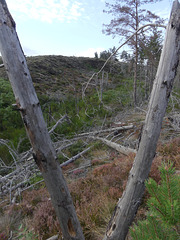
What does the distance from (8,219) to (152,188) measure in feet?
11.3

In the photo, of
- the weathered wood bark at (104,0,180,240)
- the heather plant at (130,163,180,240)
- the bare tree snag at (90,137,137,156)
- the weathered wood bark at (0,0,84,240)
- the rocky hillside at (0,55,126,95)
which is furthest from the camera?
the rocky hillside at (0,55,126,95)

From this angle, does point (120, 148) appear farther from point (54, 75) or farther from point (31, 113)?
point (54, 75)

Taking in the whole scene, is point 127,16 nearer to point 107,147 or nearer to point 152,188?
point 107,147

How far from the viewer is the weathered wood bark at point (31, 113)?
1.15 meters

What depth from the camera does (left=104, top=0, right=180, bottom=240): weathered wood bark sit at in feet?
4.47

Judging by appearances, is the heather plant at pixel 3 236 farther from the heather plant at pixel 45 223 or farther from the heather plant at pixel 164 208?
the heather plant at pixel 164 208

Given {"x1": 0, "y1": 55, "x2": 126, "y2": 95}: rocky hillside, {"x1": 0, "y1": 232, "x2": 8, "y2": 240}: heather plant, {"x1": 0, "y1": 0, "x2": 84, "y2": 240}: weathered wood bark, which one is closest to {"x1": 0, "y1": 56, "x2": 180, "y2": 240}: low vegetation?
{"x1": 0, "y1": 232, "x2": 8, "y2": 240}: heather plant

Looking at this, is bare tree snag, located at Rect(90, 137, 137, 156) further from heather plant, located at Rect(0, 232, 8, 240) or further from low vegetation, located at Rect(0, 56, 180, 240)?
heather plant, located at Rect(0, 232, 8, 240)

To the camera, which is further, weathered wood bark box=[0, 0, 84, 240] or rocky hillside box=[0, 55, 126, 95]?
rocky hillside box=[0, 55, 126, 95]

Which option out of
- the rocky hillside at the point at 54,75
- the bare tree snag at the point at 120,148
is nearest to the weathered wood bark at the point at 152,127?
the bare tree snag at the point at 120,148

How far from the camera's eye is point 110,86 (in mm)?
20094

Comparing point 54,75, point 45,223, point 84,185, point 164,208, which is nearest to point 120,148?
point 84,185

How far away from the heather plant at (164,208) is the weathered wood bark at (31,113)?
78cm

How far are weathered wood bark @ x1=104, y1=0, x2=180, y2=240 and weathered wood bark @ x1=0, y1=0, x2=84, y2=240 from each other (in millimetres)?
603
